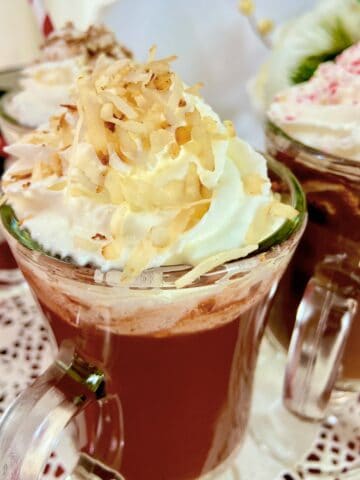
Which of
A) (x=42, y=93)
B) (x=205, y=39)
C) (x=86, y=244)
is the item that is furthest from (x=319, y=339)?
(x=205, y=39)

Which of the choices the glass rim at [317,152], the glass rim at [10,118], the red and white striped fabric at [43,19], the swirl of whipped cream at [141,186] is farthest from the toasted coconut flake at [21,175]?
the red and white striped fabric at [43,19]

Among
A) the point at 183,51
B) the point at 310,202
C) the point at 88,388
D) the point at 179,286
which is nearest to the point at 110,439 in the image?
the point at 88,388

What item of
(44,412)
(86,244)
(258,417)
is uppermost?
(86,244)

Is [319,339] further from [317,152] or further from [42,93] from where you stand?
[42,93]

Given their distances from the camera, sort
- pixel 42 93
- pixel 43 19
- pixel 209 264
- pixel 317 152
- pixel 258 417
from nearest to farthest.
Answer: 1. pixel 209 264
2. pixel 317 152
3. pixel 258 417
4. pixel 42 93
5. pixel 43 19

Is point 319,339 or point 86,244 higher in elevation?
point 86,244

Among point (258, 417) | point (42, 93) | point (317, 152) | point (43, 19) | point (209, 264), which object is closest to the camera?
point (209, 264)
